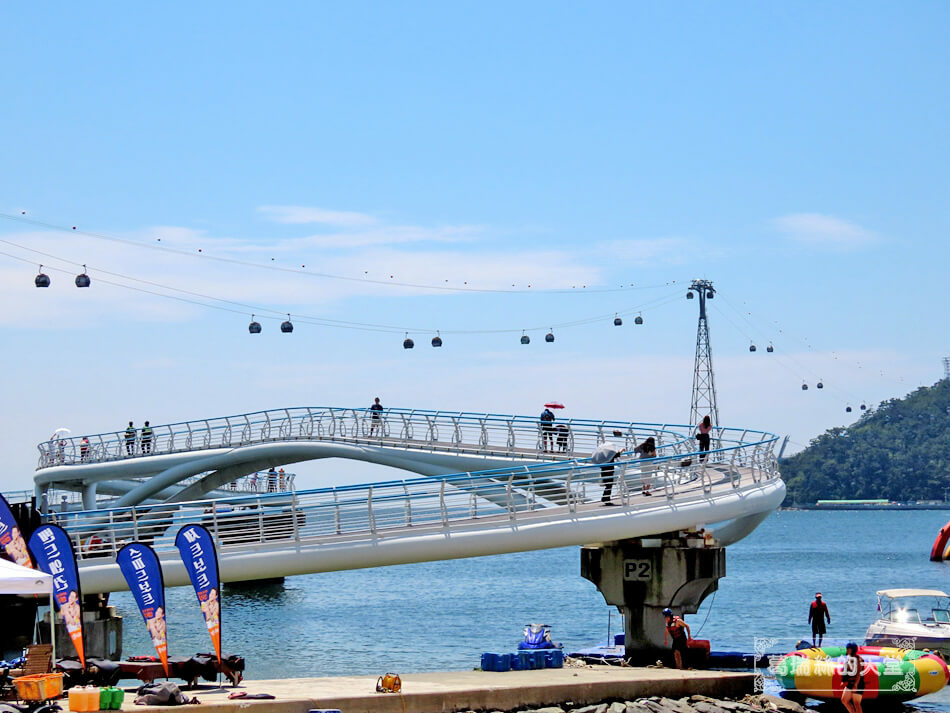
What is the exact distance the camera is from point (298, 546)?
101ft

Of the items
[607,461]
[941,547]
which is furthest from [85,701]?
[941,547]

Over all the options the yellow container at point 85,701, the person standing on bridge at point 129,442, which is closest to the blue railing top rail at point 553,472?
the yellow container at point 85,701

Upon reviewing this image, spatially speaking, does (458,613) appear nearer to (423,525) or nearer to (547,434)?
(547,434)

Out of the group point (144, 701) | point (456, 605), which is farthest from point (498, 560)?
point (144, 701)

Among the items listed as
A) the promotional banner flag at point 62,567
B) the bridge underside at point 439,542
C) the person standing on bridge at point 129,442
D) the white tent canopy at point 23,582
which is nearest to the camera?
the white tent canopy at point 23,582

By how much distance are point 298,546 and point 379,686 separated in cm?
776

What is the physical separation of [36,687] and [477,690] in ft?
23.4

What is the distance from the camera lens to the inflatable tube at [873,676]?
3027 centimetres

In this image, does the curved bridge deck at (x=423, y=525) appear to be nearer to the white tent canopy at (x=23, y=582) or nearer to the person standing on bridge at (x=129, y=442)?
the white tent canopy at (x=23, y=582)

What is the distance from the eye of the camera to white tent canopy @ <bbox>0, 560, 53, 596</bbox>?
2302 centimetres

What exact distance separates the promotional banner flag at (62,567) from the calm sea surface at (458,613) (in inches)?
530

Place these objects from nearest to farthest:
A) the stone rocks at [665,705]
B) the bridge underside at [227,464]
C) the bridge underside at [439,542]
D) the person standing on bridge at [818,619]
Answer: the stone rocks at [665,705] → the bridge underside at [439,542] → the person standing on bridge at [818,619] → the bridge underside at [227,464]

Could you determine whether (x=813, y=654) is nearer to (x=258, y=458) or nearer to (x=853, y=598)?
(x=258, y=458)

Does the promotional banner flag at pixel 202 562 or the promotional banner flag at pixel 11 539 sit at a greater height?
the promotional banner flag at pixel 11 539
